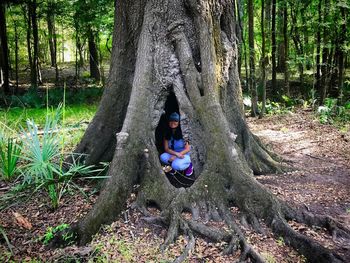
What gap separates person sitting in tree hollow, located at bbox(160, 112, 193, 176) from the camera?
5.75 metres

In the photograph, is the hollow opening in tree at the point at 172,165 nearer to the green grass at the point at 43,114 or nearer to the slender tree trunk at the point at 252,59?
the green grass at the point at 43,114

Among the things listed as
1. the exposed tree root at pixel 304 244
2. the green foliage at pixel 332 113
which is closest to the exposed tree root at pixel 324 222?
the exposed tree root at pixel 304 244

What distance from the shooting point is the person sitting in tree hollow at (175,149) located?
575cm

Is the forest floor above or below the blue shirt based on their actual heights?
below

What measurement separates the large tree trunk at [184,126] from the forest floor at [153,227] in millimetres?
147

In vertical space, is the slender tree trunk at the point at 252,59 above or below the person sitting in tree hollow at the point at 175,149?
above

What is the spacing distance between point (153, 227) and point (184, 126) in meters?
1.68

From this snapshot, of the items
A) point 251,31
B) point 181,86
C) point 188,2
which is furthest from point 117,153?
point 251,31

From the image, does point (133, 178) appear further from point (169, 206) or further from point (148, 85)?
point (148, 85)

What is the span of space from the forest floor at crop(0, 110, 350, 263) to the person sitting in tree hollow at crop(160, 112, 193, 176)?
4.21 ft

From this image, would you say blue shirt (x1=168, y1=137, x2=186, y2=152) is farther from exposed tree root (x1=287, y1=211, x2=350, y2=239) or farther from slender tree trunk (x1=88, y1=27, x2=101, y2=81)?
slender tree trunk (x1=88, y1=27, x2=101, y2=81)

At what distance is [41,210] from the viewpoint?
4633mm

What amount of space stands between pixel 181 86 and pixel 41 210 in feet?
9.05

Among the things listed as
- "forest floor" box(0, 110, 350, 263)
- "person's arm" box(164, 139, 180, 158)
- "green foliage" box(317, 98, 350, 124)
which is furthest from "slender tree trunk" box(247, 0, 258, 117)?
"person's arm" box(164, 139, 180, 158)
